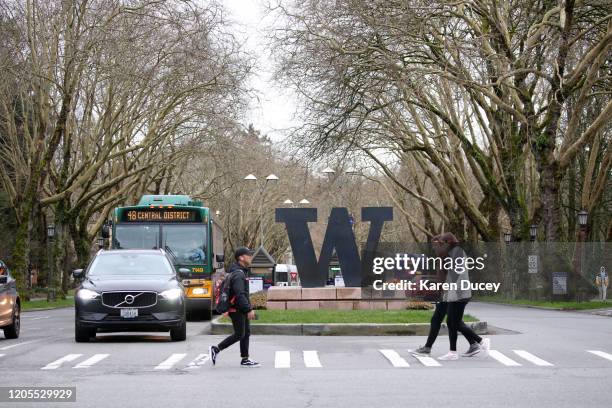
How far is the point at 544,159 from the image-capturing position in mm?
39719

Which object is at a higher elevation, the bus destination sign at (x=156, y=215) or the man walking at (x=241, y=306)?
the bus destination sign at (x=156, y=215)

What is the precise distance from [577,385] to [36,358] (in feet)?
26.7

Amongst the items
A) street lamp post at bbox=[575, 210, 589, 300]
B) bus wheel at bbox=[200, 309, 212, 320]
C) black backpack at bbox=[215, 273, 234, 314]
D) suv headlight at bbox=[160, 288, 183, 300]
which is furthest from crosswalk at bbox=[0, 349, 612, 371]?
street lamp post at bbox=[575, 210, 589, 300]

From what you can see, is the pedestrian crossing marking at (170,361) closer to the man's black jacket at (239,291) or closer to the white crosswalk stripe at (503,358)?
the man's black jacket at (239,291)

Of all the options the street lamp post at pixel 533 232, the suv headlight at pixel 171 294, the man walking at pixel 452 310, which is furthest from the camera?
the street lamp post at pixel 533 232

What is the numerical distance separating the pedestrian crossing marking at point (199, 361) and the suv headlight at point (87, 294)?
3456 mm

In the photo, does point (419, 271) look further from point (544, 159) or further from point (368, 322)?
point (368, 322)

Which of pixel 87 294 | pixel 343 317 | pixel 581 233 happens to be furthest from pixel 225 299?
pixel 581 233

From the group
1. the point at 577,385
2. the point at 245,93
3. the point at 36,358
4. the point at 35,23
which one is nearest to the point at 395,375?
the point at 577,385

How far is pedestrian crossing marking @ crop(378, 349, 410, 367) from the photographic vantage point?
15.6 meters

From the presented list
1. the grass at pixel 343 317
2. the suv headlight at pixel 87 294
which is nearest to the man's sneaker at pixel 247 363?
the suv headlight at pixel 87 294

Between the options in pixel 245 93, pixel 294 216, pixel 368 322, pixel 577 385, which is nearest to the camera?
pixel 577 385

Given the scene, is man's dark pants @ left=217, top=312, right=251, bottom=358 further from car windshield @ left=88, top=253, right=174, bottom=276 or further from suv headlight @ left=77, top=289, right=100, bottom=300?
car windshield @ left=88, top=253, right=174, bottom=276

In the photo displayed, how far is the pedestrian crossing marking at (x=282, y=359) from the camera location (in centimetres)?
1553
